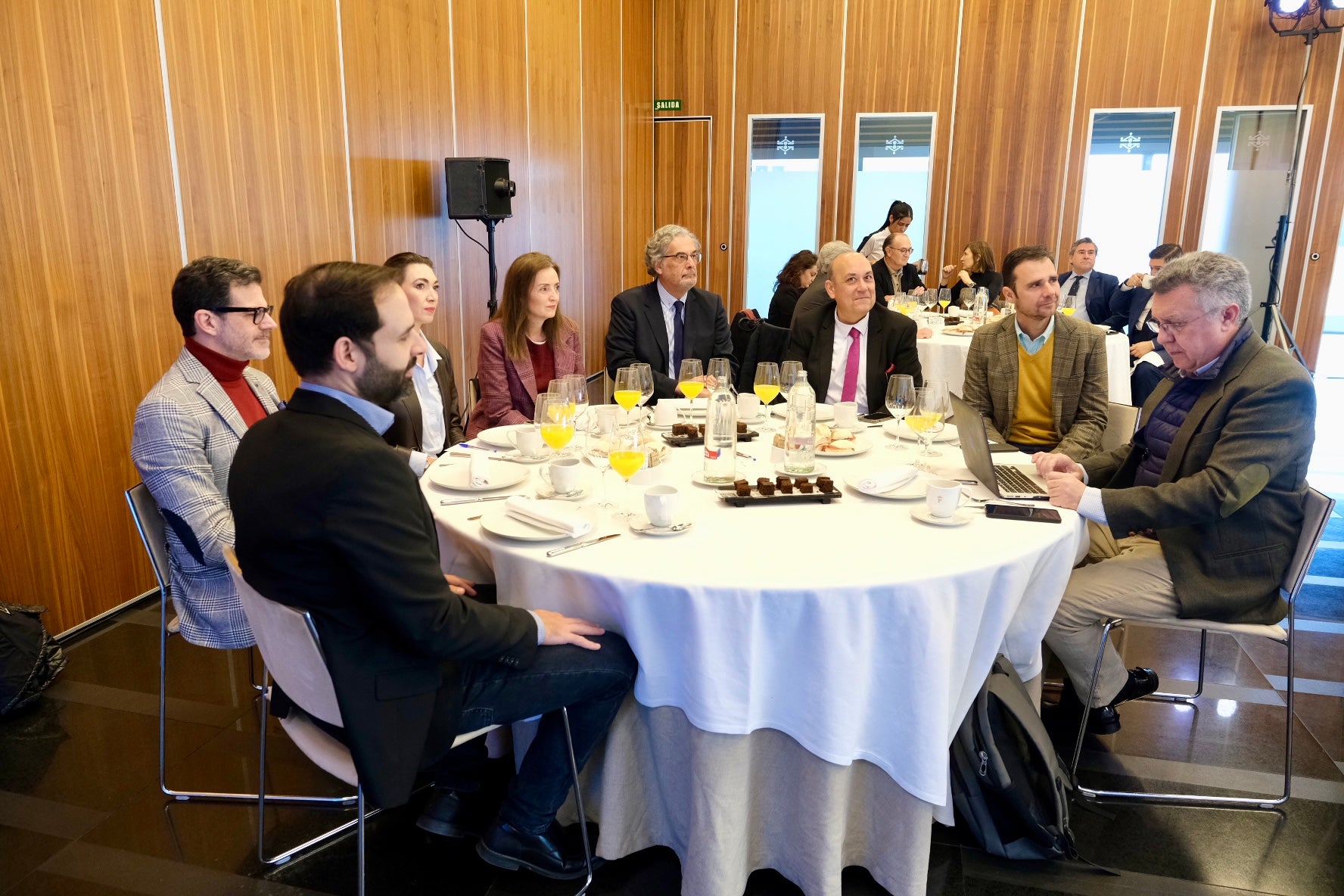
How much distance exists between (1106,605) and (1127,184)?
8070 millimetres

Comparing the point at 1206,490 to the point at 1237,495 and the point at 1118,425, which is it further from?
the point at 1118,425

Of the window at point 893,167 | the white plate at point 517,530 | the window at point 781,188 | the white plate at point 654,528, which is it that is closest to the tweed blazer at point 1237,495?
the white plate at point 654,528

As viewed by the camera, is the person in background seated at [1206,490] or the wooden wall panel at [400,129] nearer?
the person in background seated at [1206,490]

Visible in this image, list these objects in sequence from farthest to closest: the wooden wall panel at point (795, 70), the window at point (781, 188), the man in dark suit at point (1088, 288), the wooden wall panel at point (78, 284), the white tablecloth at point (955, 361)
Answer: the window at point (781, 188) < the wooden wall panel at point (795, 70) < the man in dark suit at point (1088, 288) < the white tablecloth at point (955, 361) < the wooden wall panel at point (78, 284)

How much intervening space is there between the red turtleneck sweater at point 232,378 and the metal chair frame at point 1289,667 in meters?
2.62

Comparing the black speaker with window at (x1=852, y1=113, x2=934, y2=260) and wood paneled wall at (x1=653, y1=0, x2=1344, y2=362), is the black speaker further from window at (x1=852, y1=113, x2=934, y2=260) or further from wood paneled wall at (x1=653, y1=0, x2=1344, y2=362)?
window at (x1=852, y1=113, x2=934, y2=260)

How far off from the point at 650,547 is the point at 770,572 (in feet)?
0.95

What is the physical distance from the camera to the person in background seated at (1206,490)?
2.32 meters

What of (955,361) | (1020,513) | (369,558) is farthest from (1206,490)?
(955,361)

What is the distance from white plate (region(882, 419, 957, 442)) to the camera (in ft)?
9.78

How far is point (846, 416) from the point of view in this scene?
3002mm

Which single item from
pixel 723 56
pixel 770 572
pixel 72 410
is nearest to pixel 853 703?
pixel 770 572

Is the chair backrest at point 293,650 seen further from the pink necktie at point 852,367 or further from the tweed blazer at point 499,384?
the pink necktie at point 852,367

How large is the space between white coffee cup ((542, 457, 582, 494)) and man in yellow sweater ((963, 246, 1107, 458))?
1.98m
